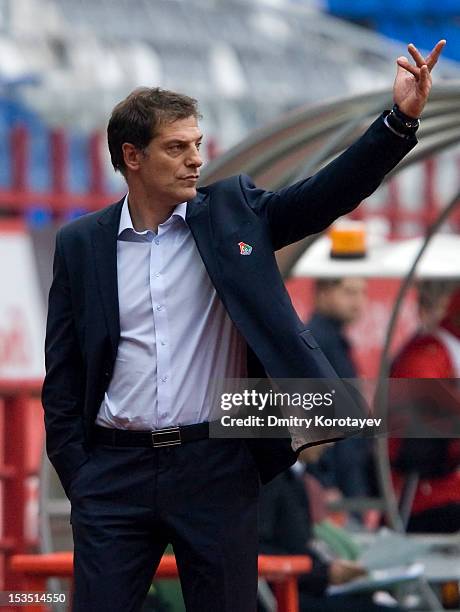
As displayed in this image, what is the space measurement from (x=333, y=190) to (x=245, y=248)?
0.25 metres

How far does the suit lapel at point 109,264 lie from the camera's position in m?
3.97

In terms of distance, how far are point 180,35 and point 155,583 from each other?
26.9m

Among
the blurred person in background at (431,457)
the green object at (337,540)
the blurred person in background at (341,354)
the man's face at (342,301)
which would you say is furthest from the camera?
the man's face at (342,301)

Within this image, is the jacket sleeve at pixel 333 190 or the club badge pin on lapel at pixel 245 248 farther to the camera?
the club badge pin on lapel at pixel 245 248

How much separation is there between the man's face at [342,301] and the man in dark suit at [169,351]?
511cm

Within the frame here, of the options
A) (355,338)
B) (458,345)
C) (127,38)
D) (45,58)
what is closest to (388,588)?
(458,345)

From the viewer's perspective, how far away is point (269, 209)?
12.9 feet

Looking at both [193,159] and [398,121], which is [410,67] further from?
[193,159]

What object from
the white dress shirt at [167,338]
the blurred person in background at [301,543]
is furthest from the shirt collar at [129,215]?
the blurred person in background at [301,543]

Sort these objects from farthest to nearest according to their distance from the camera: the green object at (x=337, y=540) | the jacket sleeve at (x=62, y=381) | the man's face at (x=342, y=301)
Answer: the man's face at (x=342, y=301), the green object at (x=337, y=540), the jacket sleeve at (x=62, y=381)

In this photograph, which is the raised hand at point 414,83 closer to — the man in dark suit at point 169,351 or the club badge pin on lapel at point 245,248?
the man in dark suit at point 169,351

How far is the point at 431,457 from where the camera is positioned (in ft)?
24.1

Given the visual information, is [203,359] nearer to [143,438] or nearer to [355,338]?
[143,438]

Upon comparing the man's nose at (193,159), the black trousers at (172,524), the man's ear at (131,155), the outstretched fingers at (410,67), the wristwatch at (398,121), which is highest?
the outstretched fingers at (410,67)
